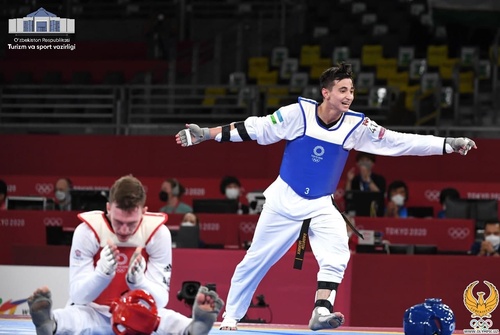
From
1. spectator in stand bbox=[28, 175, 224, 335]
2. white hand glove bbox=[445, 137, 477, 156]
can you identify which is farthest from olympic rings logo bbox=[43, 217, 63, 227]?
spectator in stand bbox=[28, 175, 224, 335]

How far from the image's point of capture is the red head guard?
265 inches

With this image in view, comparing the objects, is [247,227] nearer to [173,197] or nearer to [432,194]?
[173,197]

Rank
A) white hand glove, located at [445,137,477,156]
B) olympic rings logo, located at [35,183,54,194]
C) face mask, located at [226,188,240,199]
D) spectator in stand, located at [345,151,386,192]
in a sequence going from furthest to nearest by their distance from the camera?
olympic rings logo, located at [35,183,54,194] < face mask, located at [226,188,240,199] < spectator in stand, located at [345,151,386,192] < white hand glove, located at [445,137,477,156]

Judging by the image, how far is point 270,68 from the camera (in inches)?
904

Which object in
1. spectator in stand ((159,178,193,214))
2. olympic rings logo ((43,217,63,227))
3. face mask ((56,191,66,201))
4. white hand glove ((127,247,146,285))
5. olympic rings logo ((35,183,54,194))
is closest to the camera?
white hand glove ((127,247,146,285))

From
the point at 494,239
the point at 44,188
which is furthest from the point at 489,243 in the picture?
the point at 44,188

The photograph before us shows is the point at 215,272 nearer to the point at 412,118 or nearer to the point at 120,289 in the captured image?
the point at 120,289

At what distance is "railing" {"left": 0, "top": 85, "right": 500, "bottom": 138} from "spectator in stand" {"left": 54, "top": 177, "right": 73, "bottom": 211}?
3371 mm

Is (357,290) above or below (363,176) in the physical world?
below

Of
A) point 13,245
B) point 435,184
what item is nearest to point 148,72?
point 435,184

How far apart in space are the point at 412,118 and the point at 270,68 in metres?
5.28

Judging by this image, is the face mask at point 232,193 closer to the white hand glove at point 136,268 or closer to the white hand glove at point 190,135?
the white hand glove at point 190,135

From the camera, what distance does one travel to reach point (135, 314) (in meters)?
6.73

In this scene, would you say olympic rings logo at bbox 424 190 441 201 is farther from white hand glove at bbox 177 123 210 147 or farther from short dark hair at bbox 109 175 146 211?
short dark hair at bbox 109 175 146 211
